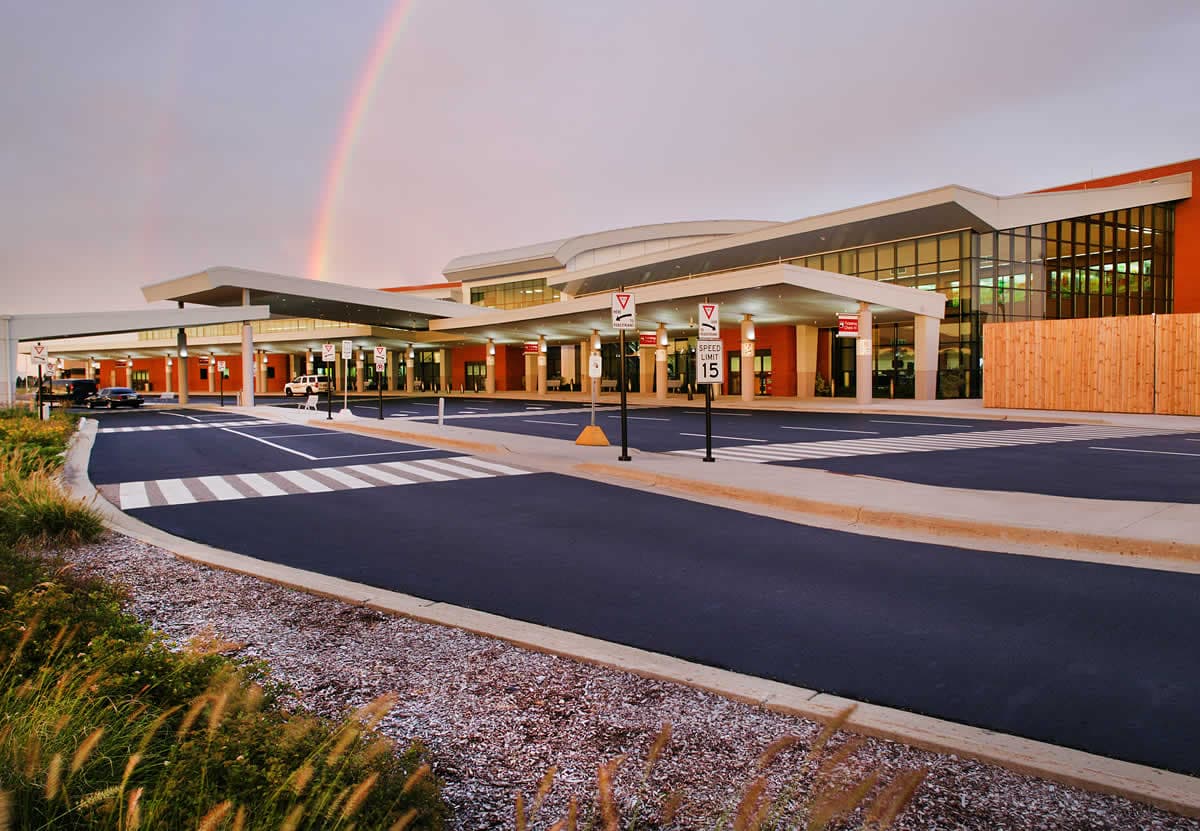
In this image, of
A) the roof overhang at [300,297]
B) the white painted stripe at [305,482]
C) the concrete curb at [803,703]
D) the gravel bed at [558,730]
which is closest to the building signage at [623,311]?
the white painted stripe at [305,482]

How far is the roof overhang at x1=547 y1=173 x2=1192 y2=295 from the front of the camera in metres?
37.5

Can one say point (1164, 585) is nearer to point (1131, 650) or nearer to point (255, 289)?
point (1131, 650)

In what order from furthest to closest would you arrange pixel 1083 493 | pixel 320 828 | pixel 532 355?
pixel 532 355
pixel 1083 493
pixel 320 828

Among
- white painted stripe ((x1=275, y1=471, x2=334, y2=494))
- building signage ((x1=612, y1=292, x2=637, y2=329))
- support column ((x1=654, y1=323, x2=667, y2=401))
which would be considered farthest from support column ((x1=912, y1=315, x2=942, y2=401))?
white painted stripe ((x1=275, y1=471, x2=334, y2=494))

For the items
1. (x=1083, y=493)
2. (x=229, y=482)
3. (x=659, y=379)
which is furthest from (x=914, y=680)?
(x=659, y=379)

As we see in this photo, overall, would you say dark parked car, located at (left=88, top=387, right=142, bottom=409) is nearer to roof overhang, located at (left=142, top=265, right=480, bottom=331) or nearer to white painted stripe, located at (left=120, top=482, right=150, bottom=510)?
roof overhang, located at (left=142, top=265, right=480, bottom=331)

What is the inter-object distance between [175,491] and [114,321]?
3309 cm

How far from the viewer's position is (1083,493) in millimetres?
11266

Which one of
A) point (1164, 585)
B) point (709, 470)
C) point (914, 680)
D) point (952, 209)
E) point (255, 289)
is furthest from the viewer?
point (255, 289)

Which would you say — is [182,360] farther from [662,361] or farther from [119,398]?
[662,361]

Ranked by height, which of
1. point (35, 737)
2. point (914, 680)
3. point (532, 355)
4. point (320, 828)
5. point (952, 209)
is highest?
point (952, 209)

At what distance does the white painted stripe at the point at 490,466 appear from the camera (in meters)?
14.8

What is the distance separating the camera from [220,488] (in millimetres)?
13273

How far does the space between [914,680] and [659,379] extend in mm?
42895
